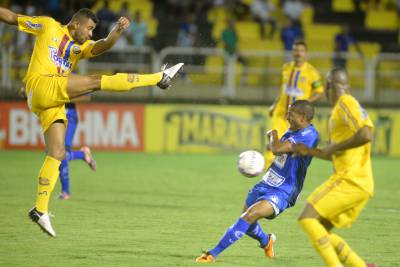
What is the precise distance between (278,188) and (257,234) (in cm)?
54

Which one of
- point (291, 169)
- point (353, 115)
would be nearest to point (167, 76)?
point (291, 169)

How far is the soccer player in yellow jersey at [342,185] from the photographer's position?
23.1 ft

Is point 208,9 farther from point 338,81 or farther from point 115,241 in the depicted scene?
point 338,81

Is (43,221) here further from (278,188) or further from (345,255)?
(345,255)

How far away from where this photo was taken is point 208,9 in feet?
79.6

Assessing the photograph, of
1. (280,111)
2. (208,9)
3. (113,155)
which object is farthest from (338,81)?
(208,9)

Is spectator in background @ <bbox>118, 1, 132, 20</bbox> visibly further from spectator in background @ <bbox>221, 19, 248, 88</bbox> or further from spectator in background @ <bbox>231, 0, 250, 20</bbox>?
spectator in background @ <bbox>231, 0, 250, 20</bbox>

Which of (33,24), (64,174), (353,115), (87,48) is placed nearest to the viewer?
(353,115)

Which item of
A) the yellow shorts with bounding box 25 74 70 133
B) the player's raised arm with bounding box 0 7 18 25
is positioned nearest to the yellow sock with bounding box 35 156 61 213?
the yellow shorts with bounding box 25 74 70 133

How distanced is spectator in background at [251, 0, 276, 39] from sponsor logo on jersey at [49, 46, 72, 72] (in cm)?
1485

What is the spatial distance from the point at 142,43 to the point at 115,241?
1192cm

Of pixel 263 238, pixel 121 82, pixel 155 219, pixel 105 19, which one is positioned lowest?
pixel 155 219

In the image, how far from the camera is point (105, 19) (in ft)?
69.2

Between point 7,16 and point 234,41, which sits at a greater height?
point 7,16
